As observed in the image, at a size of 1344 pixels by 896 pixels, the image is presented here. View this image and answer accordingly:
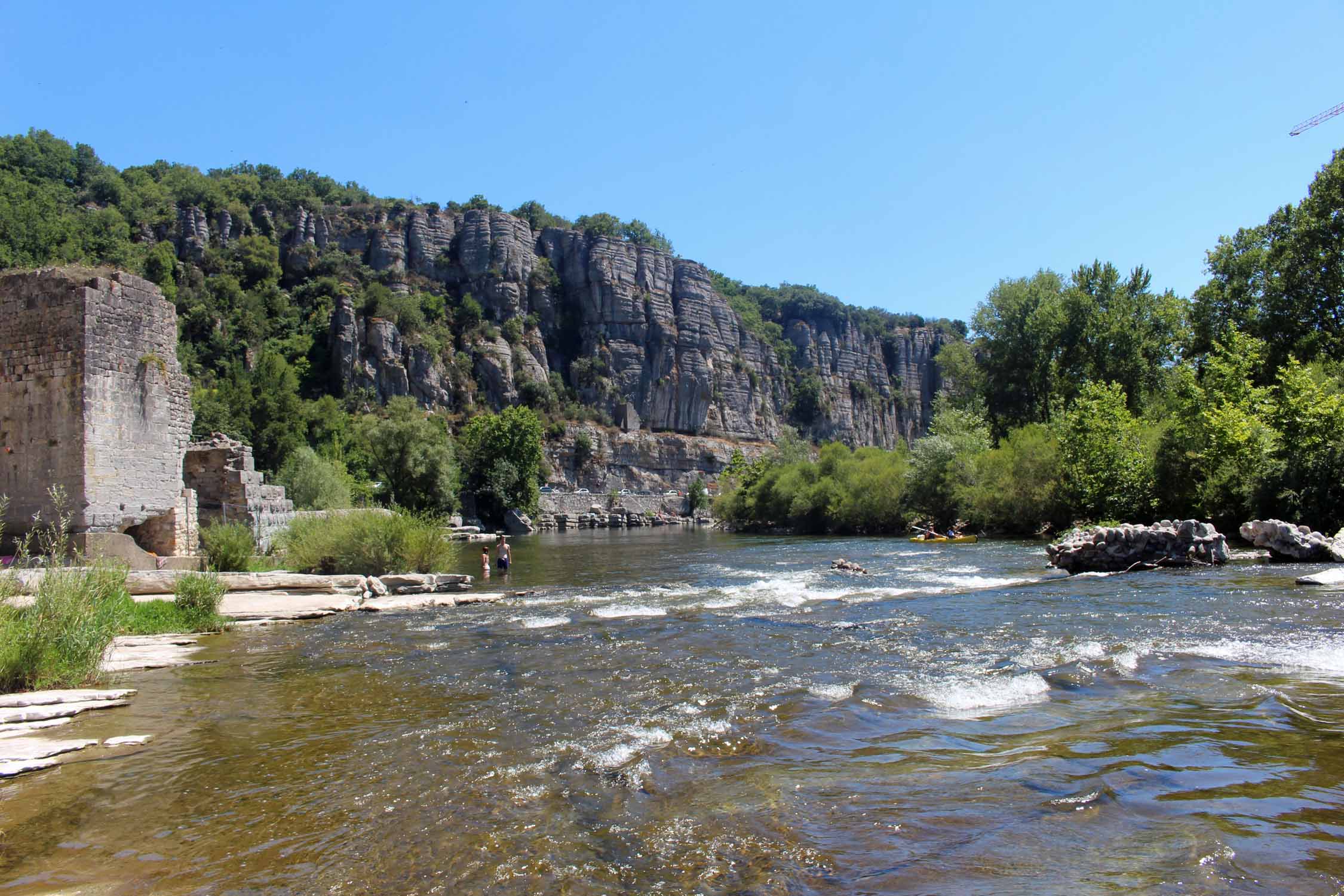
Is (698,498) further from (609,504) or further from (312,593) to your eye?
(312,593)

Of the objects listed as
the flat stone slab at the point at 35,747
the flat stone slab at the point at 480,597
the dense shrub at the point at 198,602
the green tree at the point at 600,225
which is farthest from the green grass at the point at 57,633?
the green tree at the point at 600,225

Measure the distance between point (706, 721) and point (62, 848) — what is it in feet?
14.6

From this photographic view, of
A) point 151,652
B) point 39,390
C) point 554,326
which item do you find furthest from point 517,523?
point 151,652

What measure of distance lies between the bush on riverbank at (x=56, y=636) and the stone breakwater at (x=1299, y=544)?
2148 centimetres

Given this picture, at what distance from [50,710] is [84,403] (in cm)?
996

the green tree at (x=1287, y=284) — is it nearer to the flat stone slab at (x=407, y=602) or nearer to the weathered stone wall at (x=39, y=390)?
the flat stone slab at (x=407, y=602)

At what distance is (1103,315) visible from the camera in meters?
42.7

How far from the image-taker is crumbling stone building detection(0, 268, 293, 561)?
1440 centimetres

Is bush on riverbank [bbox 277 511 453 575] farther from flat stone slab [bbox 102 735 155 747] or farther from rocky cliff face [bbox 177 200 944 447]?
rocky cliff face [bbox 177 200 944 447]

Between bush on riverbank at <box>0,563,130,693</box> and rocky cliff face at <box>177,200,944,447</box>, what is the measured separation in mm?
77923

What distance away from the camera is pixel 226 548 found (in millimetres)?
16844

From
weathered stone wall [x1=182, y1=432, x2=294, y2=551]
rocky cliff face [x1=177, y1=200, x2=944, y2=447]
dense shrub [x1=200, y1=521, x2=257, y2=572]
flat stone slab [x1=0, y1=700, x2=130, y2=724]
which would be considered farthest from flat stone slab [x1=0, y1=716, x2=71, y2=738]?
rocky cliff face [x1=177, y1=200, x2=944, y2=447]

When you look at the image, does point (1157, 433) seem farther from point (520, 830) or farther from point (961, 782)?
point (520, 830)

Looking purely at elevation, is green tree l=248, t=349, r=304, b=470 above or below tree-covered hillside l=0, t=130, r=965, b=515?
below
